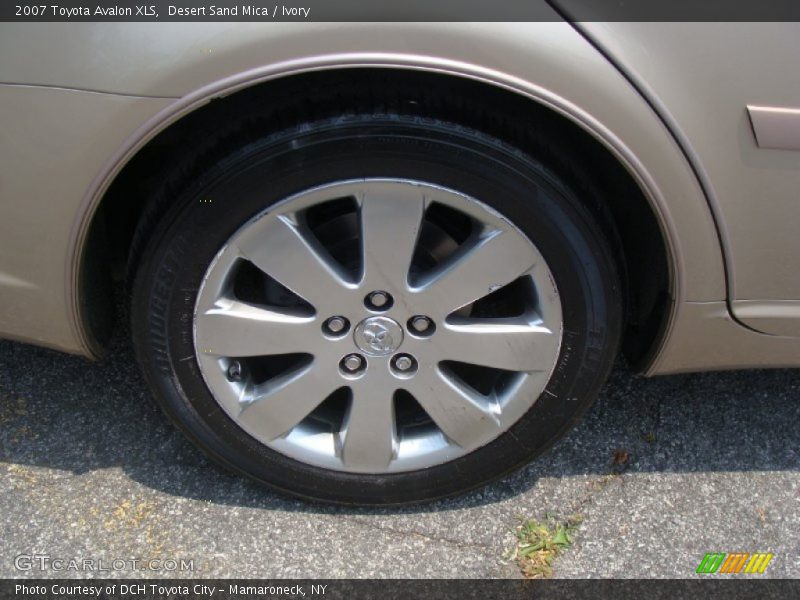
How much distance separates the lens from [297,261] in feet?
5.84

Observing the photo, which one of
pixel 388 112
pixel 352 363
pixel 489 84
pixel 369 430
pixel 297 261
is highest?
pixel 489 84

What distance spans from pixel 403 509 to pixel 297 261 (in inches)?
28.9

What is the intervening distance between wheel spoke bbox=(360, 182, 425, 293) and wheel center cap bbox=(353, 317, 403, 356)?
9 centimetres

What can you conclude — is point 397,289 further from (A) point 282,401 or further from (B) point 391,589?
(B) point 391,589

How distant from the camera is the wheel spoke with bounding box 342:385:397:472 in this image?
1.96 metres

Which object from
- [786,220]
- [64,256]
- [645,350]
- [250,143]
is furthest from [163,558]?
[786,220]

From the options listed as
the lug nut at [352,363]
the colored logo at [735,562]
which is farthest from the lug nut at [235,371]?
the colored logo at [735,562]

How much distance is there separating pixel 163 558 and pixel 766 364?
1.46 m

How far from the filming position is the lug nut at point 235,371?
6.45 ft

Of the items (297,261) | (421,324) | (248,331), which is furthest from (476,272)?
(248,331)

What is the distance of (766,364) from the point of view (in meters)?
1.96

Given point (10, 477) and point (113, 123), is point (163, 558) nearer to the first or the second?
point (10, 477)

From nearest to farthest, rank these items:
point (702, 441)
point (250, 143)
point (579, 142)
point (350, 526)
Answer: point (250, 143), point (579, 142), point (350, 526), point (702, 441)

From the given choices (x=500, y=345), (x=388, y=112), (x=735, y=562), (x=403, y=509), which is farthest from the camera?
(x=403, y=509)
